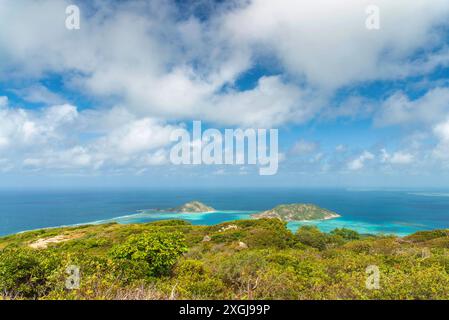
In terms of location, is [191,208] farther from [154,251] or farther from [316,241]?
[154,251]

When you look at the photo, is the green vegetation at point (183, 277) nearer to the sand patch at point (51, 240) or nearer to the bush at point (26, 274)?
the bush at point (26, 274)

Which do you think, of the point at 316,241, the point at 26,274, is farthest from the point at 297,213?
the point at 26,274

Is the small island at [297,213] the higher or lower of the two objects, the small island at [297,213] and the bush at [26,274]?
the lower

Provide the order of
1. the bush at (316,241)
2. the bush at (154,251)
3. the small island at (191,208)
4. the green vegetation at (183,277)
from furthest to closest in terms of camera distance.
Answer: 1. the small island at (191,208)
2. the bush at (316,241)
3. the bush at (154,251)
4. the green vegetation at (183,277)

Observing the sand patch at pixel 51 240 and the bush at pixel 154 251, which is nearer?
the bush at pixel 154 251

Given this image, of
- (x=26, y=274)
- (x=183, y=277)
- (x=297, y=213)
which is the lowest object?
(x=297, y=213)

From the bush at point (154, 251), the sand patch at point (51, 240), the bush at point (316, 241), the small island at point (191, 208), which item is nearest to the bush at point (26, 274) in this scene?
the bush at point (154, 251)

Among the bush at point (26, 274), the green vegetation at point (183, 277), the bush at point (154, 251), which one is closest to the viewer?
the green vegetation at point (183, 277)
